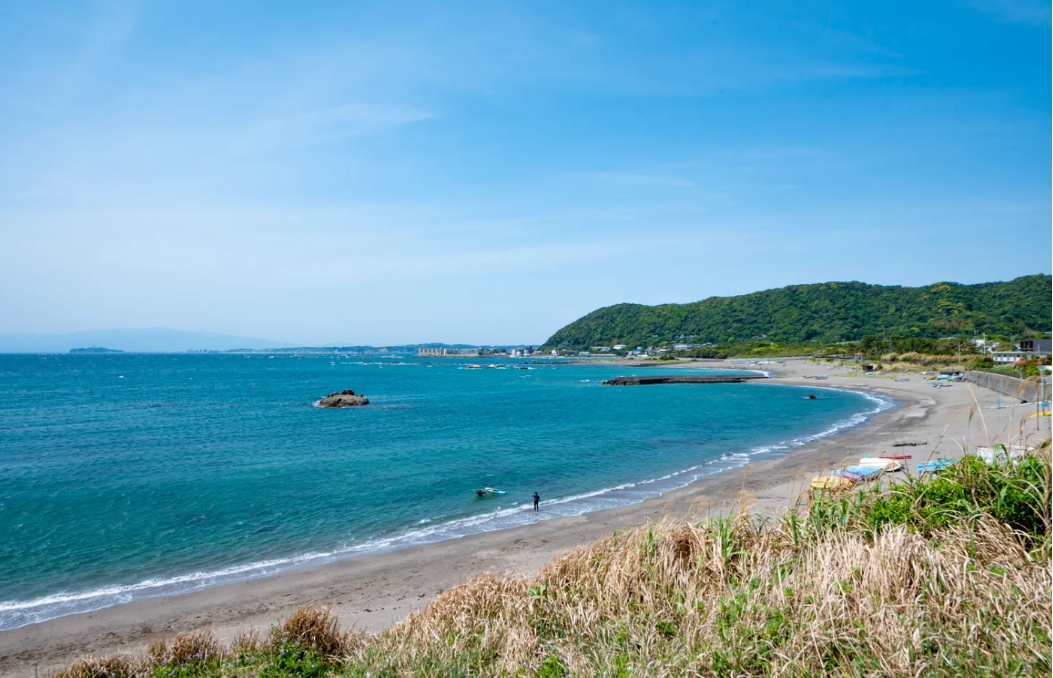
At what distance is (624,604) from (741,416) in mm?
45004

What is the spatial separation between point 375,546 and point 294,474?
11.8 m

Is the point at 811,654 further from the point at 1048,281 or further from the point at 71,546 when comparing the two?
the point at 1048,281

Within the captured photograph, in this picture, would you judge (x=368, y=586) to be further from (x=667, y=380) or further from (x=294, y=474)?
(x=667, y=380)

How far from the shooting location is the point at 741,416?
4775cm

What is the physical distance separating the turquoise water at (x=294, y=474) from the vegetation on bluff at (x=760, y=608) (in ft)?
34.2

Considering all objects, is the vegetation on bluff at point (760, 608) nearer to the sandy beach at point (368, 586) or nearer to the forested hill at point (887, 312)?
the sandy beach at point (368, 586)

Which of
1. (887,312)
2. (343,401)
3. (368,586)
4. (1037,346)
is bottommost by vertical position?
(368,586)

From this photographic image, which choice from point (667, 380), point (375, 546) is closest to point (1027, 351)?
point (667, 380)

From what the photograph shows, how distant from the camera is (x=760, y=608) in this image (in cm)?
484

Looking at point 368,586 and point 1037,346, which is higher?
point 1037,346

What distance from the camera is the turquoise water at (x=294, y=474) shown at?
16891 millimetres

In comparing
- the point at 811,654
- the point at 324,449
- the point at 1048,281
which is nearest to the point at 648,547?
the point at 811,654

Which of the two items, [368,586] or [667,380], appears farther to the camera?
[667,380]

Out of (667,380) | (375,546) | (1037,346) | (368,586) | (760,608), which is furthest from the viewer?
(667,380)
